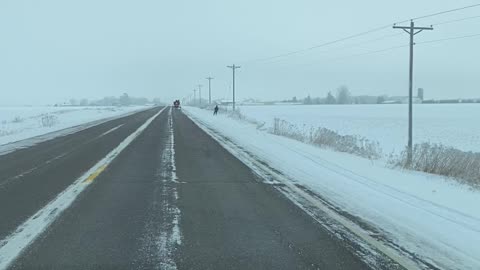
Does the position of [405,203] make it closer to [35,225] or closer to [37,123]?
[35,225]

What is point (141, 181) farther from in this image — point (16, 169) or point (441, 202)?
point (441, 202)

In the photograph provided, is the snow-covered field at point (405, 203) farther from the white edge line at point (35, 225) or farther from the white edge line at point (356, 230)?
A: the white edge line at point (35, 225)

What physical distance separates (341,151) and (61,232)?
13.7 meters

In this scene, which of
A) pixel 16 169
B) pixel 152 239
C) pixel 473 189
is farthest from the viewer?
pixel 16 169

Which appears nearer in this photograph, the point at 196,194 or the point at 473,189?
the point at 196,194

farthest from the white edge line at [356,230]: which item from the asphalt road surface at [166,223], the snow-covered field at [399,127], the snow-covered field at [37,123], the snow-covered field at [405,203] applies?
the snow-covered field at [399,127]

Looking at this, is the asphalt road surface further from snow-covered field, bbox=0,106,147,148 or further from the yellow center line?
snow-covered field, bbox=0,106,147,148

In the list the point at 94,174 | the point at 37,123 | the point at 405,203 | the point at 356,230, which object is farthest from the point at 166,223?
the point at 37,123

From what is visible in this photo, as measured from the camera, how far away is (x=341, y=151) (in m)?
18.5

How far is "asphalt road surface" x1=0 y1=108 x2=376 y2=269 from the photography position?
16.9 feet

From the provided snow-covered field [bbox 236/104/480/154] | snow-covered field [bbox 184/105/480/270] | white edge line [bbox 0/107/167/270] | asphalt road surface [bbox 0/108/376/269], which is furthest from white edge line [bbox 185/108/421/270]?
snow-covered field [bbox 236/104/480/154]

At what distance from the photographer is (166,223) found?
264 inches

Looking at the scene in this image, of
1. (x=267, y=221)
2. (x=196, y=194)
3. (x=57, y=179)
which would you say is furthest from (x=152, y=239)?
(x=57, y=179)

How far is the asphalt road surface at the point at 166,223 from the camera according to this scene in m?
5.16
